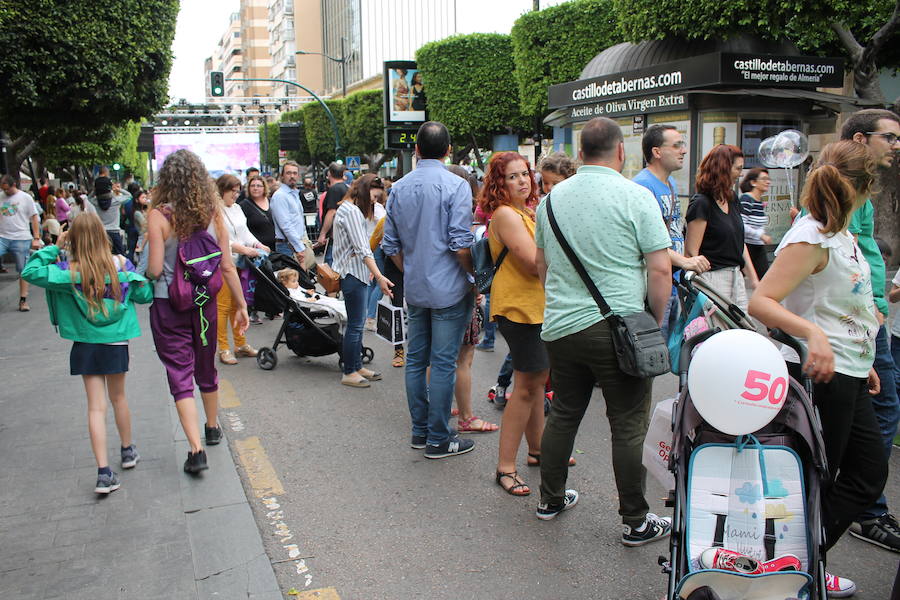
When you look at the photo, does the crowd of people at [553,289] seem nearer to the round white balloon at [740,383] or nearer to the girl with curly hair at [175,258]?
the girl with curly hair at [175,258]

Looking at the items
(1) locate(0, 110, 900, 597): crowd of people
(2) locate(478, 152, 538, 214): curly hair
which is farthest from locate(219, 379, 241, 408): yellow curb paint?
(2) locate(478, 152, 538, 214): curly hair

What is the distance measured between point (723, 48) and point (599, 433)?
11.9m

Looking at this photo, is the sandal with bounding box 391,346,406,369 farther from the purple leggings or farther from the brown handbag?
the purple leggings

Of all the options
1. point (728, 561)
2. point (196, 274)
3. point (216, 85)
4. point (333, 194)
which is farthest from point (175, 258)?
point (216, 85)

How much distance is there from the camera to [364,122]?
5084 centimetres

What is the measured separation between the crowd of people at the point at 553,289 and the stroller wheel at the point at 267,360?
1.24 meters

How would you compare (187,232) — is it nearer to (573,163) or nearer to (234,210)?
(573,163)

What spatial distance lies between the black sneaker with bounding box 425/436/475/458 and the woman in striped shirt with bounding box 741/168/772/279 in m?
3.73

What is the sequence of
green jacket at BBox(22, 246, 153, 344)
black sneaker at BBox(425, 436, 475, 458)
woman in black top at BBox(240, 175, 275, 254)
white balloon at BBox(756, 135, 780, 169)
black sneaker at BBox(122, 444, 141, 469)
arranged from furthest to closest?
white balloon at BBox(756, 135, 780, 169) → woman in black top at BBox(240, 175, 275, 254) → black sneaker at BBox(425, 436, 475, 458) → black sneaker at BBox(122, 444, 141, 469) → green jacket at BBox(22, 246, 153, 344)

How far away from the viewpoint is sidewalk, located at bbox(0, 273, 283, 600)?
3490mm

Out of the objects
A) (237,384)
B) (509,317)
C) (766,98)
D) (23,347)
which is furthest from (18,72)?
(766,98)

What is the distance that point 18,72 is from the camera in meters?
11.0

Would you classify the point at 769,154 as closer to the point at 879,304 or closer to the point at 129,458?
the point at 879,304

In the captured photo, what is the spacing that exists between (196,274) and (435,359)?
1478 millimetres
